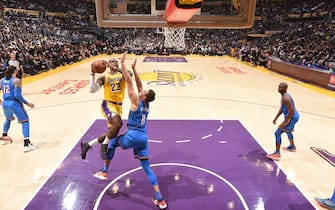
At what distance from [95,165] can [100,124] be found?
2232 mm

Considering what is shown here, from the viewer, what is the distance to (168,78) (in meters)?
13.6

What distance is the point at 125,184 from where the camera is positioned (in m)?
4.05

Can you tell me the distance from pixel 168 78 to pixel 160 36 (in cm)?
1512

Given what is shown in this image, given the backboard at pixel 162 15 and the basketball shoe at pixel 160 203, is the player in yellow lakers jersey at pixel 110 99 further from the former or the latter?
the basketball shoe at pixel 160 203

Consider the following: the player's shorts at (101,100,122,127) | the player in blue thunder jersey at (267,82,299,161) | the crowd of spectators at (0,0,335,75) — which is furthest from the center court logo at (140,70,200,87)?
the player's shorts at (101,100,122,127)

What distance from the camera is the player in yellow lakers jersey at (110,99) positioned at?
398 centimetres

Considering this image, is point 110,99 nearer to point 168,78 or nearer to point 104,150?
point 104,150

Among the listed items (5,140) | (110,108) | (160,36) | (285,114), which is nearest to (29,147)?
(5,140)

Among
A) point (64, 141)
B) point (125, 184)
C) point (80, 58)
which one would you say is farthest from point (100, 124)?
point (80, 58)

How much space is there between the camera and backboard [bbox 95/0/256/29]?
4.36 meters

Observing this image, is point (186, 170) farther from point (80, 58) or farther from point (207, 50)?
point (207, 50)

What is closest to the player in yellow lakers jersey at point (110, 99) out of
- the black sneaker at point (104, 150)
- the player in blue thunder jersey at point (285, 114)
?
the black sneaker at point (104, 150)

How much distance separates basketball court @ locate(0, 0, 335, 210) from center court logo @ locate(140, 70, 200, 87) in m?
3.65

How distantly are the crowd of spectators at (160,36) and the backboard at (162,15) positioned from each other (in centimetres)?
1130
